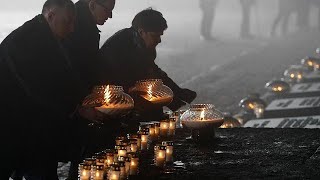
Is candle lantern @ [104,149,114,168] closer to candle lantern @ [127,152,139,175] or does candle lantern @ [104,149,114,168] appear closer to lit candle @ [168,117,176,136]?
candle lantern @ [127,152,139,175]

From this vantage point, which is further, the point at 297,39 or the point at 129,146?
the point at 297,39

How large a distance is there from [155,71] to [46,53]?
7.88ft

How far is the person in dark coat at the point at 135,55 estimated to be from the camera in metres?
7.00

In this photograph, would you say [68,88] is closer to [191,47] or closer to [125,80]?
[125,80]

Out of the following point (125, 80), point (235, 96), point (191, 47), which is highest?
point (191, 47)

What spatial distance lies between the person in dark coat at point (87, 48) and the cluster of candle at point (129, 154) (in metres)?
0.39

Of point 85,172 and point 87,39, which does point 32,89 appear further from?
point 87,39

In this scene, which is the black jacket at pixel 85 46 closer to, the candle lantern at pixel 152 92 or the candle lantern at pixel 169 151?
the candle lantern at pixel 152 92

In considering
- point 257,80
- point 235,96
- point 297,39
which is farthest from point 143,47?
point 297,39

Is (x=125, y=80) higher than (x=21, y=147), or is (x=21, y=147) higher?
(x=125, y=80)

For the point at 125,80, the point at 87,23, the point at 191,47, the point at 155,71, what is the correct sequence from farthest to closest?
the point at 191,47
the point at 155,71
the point at 125,80
the point at 87,23

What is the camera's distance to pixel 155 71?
7773 millimetres

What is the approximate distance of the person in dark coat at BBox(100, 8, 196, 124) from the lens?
7000 millimetres

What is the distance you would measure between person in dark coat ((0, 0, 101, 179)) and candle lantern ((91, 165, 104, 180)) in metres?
0.68
